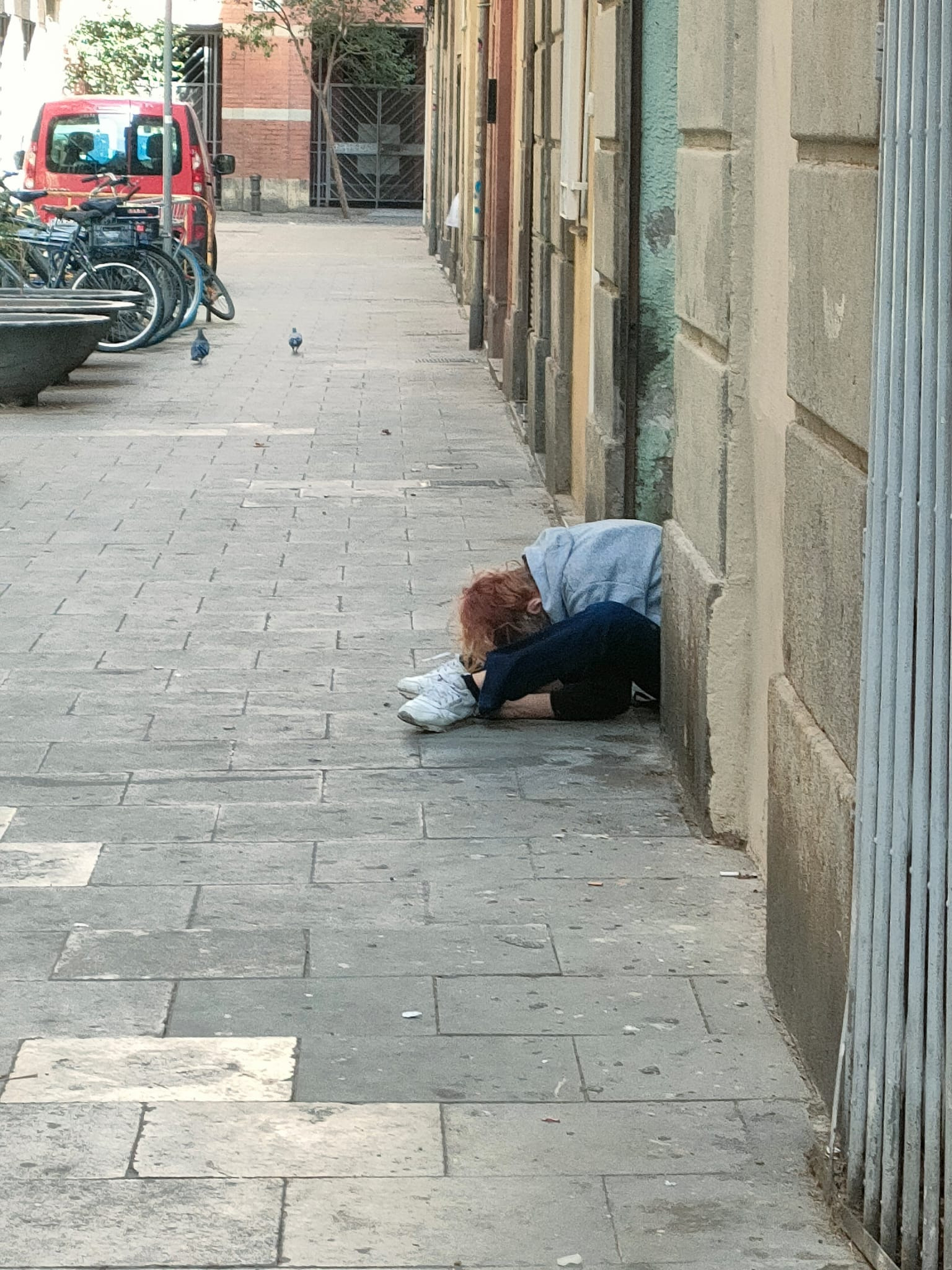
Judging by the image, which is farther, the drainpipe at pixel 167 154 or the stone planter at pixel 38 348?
the drainpipe at pixel 167 154

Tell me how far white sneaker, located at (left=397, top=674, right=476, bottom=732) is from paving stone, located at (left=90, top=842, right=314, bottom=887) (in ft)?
3.30

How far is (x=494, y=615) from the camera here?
5.92m

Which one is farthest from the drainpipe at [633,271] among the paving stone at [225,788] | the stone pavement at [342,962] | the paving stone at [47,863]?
the paving stone at [47,863]

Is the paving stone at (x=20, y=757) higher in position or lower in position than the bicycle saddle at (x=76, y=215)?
lower

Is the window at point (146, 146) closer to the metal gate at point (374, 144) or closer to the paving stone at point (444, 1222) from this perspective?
the paving stone at point (444, 1222)

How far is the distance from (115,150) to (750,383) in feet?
54.4

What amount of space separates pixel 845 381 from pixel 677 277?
2.32 m

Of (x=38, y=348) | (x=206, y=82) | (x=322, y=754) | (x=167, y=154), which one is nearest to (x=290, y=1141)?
(x=322, y=754)

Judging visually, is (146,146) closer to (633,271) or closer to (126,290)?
(126,290)

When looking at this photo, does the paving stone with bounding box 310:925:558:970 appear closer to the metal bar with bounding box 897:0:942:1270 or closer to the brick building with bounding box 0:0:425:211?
the metal bar with bounding box 897:0:942:1270

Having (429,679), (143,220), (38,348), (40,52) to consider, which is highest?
(40,52)

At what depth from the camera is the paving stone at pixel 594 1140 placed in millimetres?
3307

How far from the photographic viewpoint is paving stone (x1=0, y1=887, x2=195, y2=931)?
4418 millimetres

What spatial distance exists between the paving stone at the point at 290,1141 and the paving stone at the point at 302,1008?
33 cm
